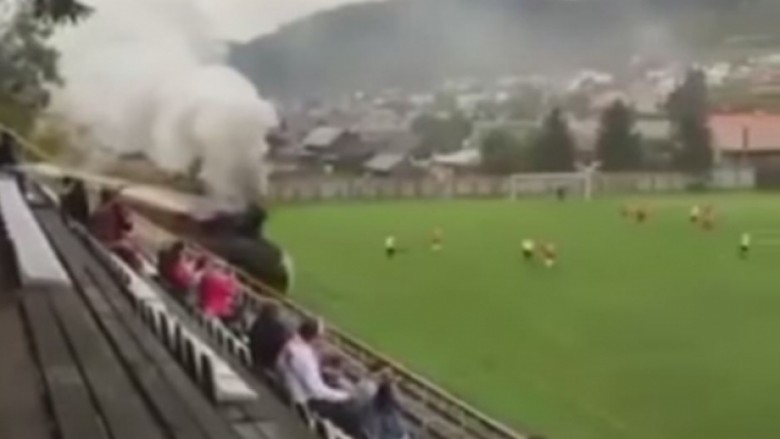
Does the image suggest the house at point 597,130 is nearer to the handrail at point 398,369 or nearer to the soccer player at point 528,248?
the soccer player at point 528,248

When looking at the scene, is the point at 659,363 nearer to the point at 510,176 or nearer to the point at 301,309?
the point at 510,176

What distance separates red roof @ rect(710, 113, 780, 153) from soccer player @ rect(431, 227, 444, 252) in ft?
2.34

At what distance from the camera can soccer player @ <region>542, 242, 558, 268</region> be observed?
3750 millimetres

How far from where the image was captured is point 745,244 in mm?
3852

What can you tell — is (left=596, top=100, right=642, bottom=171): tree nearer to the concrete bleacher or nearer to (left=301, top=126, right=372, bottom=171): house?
(left=301, top=126, right=372, bottom=171): house

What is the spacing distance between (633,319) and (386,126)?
0.77m

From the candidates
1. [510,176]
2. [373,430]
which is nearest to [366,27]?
[510,176]

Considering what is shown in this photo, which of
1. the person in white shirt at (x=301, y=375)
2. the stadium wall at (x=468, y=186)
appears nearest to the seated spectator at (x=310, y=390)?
the person in white shirt at (x=301, y=375)

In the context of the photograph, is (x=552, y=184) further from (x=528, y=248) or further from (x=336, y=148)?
(x=336, y=148)

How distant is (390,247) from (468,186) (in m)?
0.25

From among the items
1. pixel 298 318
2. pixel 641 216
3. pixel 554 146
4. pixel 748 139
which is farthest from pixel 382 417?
pixel 748 139

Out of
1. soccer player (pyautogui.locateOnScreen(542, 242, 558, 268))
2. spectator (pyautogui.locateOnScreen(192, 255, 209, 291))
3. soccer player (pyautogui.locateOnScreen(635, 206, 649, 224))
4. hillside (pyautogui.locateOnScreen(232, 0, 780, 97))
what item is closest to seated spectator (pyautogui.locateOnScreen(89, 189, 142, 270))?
spectator (pyautogui.locateOnScreen(192, 255, 209, 291))

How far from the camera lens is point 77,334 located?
2357 millimetres

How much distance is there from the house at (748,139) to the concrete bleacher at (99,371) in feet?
4.95
